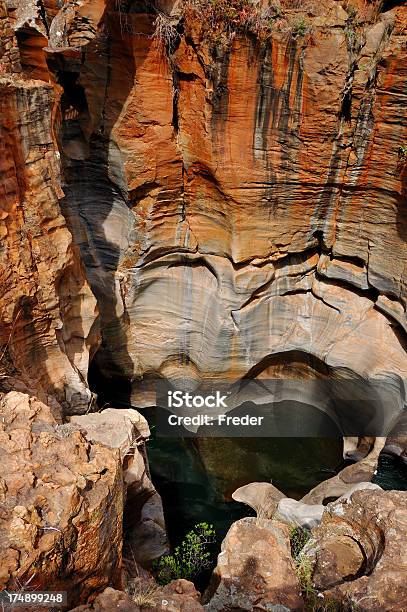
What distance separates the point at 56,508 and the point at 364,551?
109 inches

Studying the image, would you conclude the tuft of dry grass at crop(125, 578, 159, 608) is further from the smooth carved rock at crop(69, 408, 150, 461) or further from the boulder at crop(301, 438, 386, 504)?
the boulder at crop(301, 438, 386, 504)

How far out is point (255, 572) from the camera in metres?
3.98

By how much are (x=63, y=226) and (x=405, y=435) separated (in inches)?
271

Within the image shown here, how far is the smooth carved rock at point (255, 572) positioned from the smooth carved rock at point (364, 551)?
29 cm

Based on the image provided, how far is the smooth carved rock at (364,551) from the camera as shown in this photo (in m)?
3.63

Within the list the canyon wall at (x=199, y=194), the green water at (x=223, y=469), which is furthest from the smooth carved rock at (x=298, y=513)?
the canyon wall at (x=199, y=194)

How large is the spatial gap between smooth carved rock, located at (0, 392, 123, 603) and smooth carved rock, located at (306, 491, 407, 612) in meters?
1.79

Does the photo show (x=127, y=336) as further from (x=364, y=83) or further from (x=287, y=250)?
(x=364, y=83)

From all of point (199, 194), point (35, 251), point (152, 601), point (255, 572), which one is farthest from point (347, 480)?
point (35, 251)

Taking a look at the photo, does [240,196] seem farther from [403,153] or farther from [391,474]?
[391,474]

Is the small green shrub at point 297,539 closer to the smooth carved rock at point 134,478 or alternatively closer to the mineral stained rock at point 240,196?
the smooth carved rock at point 134,478

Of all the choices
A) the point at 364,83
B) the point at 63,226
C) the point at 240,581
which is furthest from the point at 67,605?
the point at 364,83

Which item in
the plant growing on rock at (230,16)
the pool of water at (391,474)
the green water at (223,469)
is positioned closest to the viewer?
the plant growing on rock at (230,16)

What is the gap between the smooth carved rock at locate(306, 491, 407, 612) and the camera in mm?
3627
